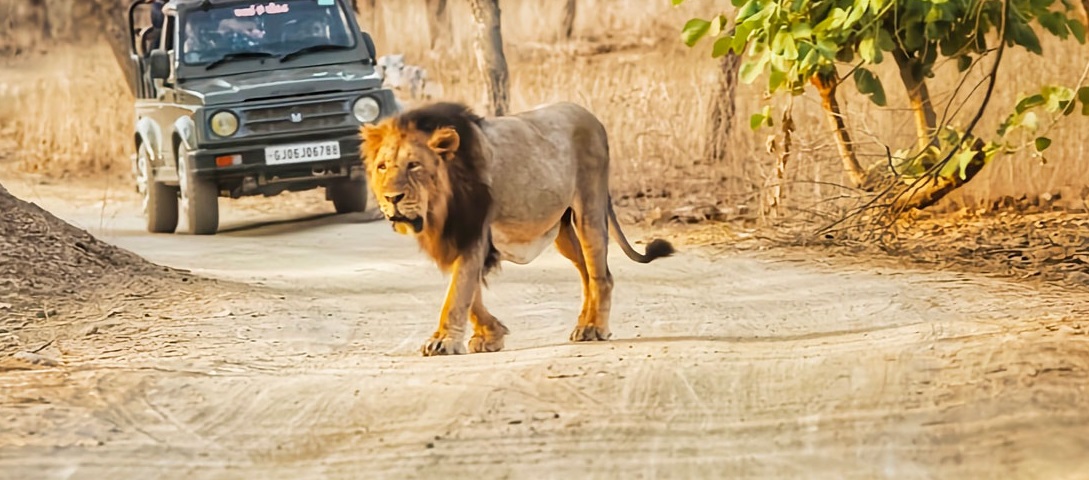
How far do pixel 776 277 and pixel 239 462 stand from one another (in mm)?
3503

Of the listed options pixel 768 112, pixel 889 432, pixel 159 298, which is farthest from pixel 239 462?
pixel 768 112

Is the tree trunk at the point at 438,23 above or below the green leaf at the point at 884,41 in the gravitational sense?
below

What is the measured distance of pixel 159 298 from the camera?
233 inches

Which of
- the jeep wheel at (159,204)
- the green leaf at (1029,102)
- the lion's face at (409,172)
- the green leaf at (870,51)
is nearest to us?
the lion's face at (409,172)

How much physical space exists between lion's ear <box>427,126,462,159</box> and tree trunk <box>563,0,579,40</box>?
26.5ft

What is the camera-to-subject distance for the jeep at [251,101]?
717 cm

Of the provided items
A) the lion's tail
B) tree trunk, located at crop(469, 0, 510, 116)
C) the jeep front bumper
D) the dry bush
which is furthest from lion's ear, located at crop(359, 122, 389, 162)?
the dry bush

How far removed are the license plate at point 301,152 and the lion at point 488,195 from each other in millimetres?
2479

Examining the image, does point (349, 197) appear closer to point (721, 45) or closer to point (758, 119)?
point (758, 119)


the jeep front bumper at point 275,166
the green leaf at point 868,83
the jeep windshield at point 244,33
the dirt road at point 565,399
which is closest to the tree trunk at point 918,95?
the green leaf at point 868,83

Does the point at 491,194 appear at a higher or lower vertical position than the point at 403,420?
higher

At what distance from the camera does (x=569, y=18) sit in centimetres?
1233

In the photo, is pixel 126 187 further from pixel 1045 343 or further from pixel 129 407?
pixel 1045 343

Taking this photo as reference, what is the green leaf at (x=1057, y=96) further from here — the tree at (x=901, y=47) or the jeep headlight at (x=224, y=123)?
the jeep headlight at (x=224, y=123)
